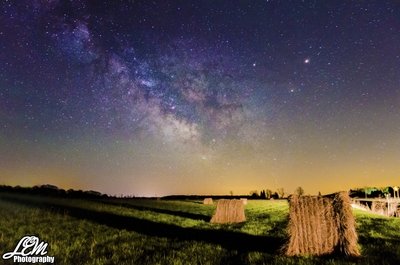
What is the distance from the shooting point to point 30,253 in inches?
436

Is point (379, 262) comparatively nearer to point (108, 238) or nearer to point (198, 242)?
point (198, 242)

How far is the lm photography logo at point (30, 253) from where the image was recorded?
10172mm

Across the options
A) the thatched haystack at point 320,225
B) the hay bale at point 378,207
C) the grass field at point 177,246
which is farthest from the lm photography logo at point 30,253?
the hay bale at point 378,207

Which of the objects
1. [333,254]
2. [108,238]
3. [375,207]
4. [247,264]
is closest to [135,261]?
[247,264]

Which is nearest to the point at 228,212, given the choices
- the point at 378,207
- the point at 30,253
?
the point at 30,253

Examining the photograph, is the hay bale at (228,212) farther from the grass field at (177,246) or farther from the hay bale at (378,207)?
the hay bale at (378,207)

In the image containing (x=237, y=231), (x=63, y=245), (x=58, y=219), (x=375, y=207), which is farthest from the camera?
(x=375, y=207)

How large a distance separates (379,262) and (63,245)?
384 inches

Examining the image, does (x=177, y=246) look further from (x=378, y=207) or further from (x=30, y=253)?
(x=378, y=207)

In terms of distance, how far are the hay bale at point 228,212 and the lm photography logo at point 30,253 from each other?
10826 millimetres

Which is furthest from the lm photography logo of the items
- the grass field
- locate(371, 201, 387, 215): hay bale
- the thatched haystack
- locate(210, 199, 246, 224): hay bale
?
locate(371, 201, 387, 215): hay bale

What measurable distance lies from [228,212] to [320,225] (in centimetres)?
1053

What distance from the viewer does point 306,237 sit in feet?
38.0

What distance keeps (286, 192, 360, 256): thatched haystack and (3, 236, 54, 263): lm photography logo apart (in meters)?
7.22
